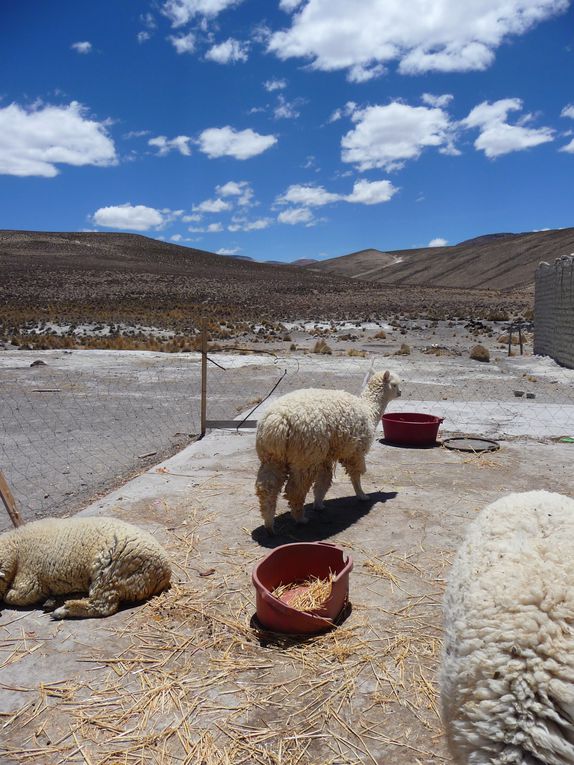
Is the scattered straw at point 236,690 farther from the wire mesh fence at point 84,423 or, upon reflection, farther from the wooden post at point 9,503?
the wire mesh fence at point 84,423

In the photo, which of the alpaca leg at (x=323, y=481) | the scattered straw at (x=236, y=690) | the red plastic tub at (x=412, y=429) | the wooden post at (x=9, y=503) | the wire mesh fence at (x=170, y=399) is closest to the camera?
the scattered straw at (x=236, y=690)

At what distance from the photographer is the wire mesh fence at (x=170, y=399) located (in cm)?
Result: 807

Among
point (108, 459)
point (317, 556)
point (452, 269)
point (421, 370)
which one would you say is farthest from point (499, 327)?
point (452, 269)

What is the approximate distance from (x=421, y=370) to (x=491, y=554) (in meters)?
15.0

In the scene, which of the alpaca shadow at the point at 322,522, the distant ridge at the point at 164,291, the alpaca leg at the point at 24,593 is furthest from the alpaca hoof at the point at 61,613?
the distant ridge at the point at 164,291

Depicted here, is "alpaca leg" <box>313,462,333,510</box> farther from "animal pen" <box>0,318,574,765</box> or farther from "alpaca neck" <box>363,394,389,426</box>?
"alpaca neck" <box>363,394,389,426</box>

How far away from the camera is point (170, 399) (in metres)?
13.1

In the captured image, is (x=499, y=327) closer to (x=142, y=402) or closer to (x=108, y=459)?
(x=142, y=402)

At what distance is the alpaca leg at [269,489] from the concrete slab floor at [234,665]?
0.22 meters

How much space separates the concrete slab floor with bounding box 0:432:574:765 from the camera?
2.98 metres

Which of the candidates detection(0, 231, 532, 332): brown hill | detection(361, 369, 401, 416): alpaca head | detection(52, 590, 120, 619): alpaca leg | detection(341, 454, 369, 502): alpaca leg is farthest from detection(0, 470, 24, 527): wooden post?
detection(0, 231, 532, 332): brown hill

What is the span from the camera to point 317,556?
4.61 meters

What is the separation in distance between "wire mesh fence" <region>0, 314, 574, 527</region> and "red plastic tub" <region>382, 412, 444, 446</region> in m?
0.89

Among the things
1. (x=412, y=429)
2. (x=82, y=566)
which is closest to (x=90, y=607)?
(x=82, y=566)
